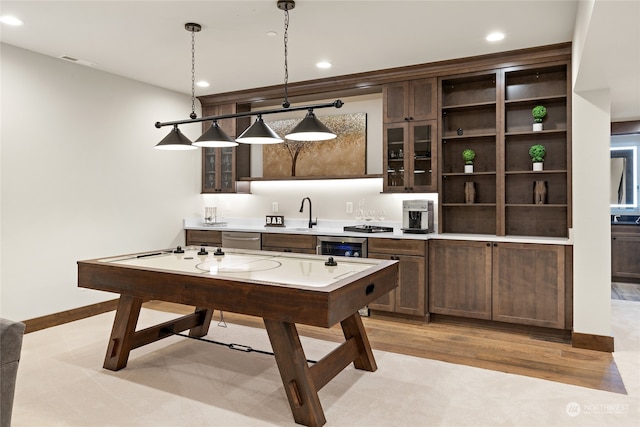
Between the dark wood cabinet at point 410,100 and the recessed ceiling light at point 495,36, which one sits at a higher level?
the recessed ceiling light at point 495,36

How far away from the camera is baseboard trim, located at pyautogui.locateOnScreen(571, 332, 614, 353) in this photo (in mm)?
3553

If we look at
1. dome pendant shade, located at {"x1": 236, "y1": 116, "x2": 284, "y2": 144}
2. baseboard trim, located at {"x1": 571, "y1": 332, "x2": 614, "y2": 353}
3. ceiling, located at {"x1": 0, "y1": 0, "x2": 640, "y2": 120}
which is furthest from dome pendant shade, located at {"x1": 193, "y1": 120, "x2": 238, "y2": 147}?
baseboard trim, located at {"x1": 571, "y1": 332, "x2": 614, "y2": 353}

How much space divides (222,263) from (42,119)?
2.69 meters

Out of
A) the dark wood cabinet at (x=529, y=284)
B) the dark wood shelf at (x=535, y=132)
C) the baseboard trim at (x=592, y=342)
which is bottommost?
the baseboard trim at (x=592, y=342)

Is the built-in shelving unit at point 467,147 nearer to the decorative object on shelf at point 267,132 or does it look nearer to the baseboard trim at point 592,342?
the baseboard trim at point 592,342

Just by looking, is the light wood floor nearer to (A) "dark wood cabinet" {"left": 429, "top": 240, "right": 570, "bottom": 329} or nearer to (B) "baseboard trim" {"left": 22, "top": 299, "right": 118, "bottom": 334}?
(A) "dark wood cabinet" {"left": 429, "top": 240, "right": 570, "bottom": 329}

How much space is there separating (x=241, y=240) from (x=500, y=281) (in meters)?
3.03

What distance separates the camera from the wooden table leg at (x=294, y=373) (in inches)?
94.7

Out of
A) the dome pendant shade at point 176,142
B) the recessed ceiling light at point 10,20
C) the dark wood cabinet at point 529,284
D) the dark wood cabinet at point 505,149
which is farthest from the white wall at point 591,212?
the recessed ceiling light at point 10,20

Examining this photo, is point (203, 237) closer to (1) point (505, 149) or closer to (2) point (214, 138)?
(2) point (214, 138)

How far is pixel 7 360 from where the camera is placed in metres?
1.39

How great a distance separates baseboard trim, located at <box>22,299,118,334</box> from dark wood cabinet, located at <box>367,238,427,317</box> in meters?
3.09
